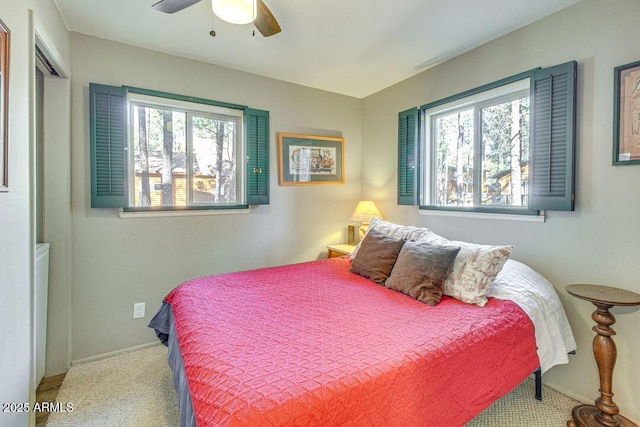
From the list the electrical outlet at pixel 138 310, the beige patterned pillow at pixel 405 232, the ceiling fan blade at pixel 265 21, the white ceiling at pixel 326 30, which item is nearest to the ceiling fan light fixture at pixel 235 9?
the ceiling fan blade at pixel 265 21

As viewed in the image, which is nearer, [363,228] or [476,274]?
[476,274]

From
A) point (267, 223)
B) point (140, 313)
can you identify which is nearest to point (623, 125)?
point (267, 223)

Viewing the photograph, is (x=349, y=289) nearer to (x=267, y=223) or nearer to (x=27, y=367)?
(x=267, y=223)

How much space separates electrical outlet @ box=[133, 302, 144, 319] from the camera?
2.51m

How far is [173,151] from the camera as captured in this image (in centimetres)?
268

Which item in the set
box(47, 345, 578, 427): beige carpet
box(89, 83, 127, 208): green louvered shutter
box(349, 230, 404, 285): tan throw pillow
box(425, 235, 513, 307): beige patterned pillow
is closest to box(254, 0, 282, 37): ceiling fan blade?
box(89, 83, 127, 208): green louvered shutter

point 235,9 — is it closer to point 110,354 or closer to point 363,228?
point 363,228

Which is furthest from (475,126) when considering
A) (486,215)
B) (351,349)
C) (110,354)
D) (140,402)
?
(110,354)

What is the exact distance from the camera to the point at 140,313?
2533 mm

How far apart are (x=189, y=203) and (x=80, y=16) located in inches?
61.2

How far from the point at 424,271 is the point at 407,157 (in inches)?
60.7

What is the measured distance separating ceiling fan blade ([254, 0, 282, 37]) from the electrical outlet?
7.88ft

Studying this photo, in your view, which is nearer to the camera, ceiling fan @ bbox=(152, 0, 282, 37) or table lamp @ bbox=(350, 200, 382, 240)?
ceiling fan @ bbox=(152, 0, 282, 37)

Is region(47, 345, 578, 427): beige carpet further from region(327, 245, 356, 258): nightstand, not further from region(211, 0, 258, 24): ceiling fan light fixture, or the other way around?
region(211, 0, 258, 24): ceiling fan light fixture
